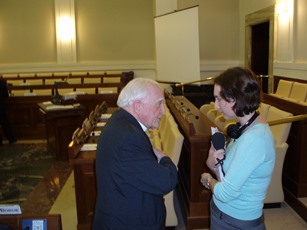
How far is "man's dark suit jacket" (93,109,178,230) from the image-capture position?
1.53 metres

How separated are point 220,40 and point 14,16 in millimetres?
6880

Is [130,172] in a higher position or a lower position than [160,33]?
lower

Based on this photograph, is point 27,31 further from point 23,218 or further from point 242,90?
point 242,90

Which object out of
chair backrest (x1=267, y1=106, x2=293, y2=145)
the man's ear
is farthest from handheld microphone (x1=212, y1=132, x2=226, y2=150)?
chair backrest (x1=267, y1=106, x2=293, y2=145)

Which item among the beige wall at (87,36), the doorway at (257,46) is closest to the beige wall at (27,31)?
the beige wall at (87,36)

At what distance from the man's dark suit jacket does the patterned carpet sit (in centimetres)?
307

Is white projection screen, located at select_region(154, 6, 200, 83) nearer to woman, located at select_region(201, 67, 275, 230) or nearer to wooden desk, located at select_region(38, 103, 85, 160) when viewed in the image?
wooden desk, located at select_region(38, 103, 85, 160)

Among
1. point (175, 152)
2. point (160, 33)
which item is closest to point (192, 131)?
point (175, 152)

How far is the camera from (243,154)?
1.49m

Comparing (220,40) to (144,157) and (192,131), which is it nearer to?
(192,131)

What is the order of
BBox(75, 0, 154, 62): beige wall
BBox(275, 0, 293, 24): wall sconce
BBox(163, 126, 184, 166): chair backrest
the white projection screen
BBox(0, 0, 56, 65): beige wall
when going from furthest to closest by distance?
BBox(75, 0, 154, 62): beige wall
BBox(0, 0, 56, 65): beige wall
the white projection screen
BBox(275, 0, 293, 24): wall sconce
BBox(163, 126, 184, 166): chair backrest

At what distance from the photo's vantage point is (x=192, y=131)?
11.0 feet

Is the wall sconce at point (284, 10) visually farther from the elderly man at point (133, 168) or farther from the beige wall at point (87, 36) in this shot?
the elderly man at point (133, 168)

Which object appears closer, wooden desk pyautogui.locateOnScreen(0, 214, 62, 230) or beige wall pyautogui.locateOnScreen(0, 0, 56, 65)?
wooden desk pyautogui.locateOnScreen(0, 214, 62, 230)
